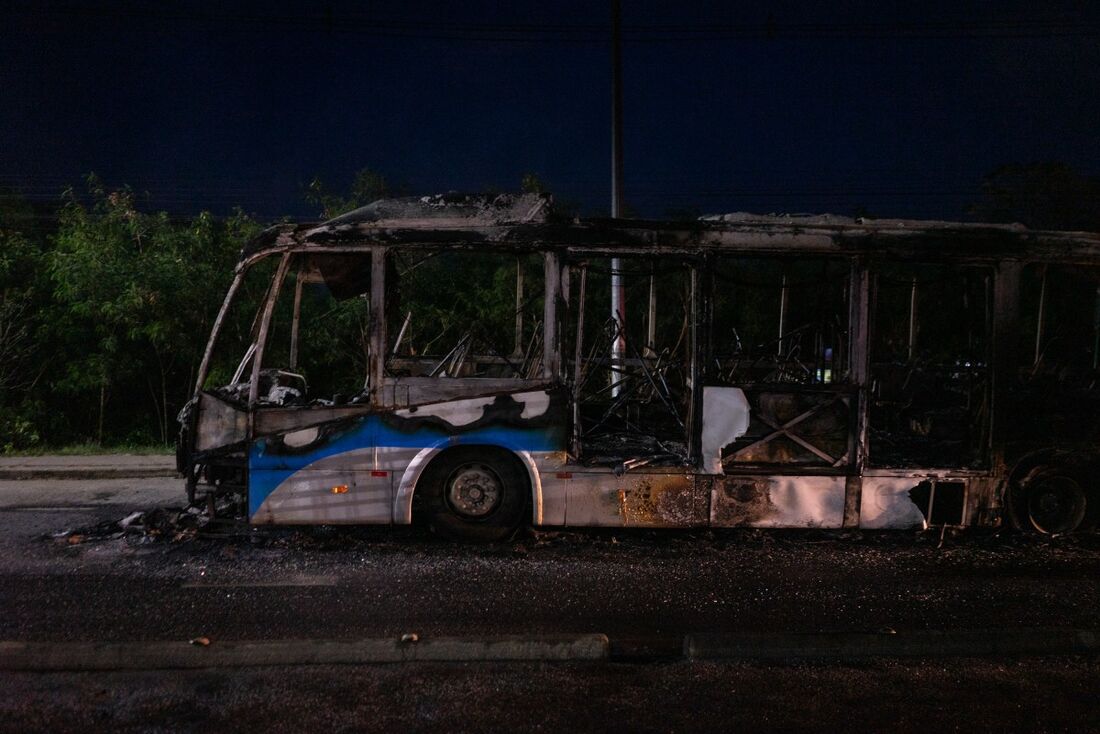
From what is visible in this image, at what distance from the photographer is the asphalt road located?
3.92 metres

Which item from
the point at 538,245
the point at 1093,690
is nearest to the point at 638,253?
the point at 538,245

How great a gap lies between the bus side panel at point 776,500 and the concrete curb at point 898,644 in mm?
2222

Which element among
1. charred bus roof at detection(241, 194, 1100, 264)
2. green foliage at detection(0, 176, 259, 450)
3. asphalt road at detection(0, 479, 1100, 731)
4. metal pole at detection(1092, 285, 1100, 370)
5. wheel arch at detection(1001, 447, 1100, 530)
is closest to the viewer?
asphalt road at detection(0, 479, 1100, 731)

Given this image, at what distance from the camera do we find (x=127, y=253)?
1429 centimetres

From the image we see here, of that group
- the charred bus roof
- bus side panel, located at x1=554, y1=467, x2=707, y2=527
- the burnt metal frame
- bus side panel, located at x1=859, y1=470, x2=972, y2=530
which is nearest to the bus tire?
the burnt metal frame

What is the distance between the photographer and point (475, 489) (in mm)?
7008

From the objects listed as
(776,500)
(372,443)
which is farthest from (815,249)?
(372,443)

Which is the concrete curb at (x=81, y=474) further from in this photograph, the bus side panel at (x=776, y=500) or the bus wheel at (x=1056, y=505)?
the bus wheel at (x=1056, y=505)

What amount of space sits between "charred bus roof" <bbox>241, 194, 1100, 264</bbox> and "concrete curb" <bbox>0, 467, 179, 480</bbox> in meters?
5.56

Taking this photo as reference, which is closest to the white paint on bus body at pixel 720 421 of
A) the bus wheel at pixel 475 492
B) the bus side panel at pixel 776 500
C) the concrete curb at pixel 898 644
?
the bus side panel at pixel 776 500

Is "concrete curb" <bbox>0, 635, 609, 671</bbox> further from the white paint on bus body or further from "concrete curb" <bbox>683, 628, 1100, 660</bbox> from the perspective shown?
the white paint on bus body

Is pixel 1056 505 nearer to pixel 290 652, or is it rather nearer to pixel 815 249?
pixel 815 249

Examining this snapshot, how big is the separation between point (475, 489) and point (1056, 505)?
5.23m

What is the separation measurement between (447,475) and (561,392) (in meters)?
1.22
